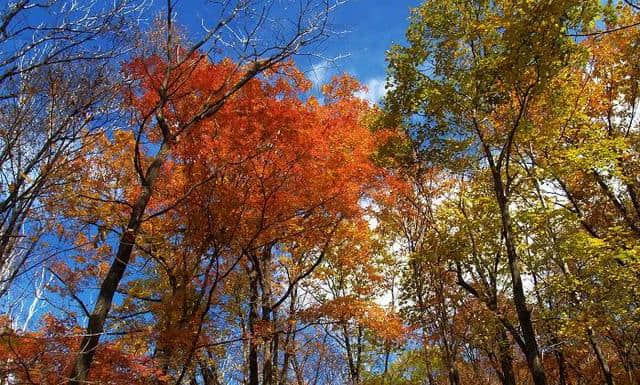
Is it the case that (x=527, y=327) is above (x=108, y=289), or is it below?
below

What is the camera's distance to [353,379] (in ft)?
59.7

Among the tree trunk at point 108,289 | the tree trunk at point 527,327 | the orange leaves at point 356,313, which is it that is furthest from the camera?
the orange leaves at point 356,313

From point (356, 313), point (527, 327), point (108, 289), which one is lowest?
point (527, 327)

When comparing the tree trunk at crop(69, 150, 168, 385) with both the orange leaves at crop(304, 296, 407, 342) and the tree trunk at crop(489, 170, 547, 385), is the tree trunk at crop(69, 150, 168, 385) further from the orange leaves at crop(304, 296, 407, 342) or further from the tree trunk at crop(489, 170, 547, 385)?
the orange leaves at crop(304, 296, 407, 342)

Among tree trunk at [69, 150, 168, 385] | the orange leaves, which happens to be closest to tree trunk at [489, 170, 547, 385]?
the orange leaves

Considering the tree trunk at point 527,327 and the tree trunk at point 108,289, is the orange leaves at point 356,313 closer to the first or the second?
the tree trunk at point 527,327

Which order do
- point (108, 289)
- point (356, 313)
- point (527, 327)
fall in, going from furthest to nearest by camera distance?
point (356, 313), point (527, 327), point (108, 289)

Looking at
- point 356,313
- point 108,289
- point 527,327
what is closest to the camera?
point 108,289

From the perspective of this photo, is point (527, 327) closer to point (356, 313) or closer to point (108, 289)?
point (356, 313)

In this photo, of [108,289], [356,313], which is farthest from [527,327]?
[108,289]

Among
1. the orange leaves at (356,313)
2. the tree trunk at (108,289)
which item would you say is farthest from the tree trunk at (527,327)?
the tree trunk at (108,289)

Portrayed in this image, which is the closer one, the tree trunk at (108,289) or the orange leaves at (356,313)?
the tree trunk at (108,289)

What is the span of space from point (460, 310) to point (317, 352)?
7402 mm

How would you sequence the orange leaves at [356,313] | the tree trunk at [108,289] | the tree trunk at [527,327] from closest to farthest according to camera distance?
1. the tree trunk at [108,289]
2. the tree trunk at [527,327]
3. the orange leaves at [356,313]
